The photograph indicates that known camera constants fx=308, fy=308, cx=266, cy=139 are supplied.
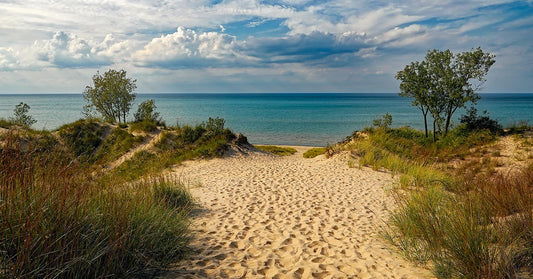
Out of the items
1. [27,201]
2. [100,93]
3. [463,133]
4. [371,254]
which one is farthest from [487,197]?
[100,93]

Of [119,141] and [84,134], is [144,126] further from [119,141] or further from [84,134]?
[84,134]

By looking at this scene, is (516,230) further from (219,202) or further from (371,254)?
(219,202)

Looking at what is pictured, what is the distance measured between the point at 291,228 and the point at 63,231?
15.3 ft

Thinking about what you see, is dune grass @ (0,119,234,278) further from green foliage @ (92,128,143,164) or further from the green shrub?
green foliage @ (92,128,143,164)

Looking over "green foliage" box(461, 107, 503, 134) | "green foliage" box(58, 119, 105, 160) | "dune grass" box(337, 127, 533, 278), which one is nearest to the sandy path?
"dune grass" box(337, 127, 533, 278)

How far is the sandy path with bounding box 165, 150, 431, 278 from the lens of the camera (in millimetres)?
4855

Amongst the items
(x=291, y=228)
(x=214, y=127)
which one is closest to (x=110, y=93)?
(x=214, y=127)

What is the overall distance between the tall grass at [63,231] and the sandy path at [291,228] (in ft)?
2.30

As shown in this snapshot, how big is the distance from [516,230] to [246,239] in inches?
177

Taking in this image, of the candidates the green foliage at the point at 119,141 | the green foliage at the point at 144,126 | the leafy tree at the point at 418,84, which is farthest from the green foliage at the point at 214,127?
the leafy tree at the point at 418,84

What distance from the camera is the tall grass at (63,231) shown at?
3.11 m

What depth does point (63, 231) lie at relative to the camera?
3.41 m

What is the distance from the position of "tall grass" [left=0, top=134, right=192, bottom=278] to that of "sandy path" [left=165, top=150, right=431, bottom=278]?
2.30 feet

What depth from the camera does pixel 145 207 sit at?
202 inches
